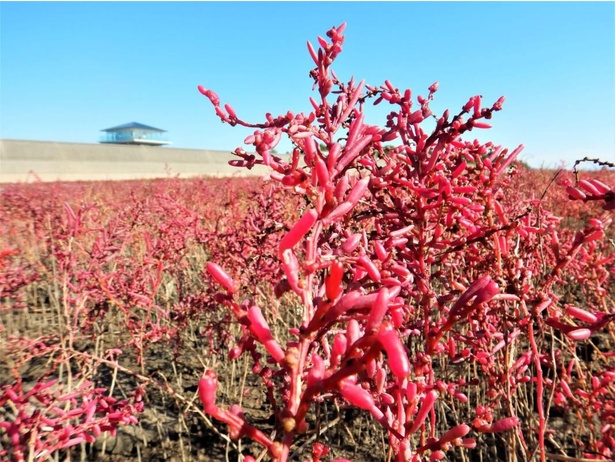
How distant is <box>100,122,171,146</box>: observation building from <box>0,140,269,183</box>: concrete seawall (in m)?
33.3

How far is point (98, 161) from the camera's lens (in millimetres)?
29188

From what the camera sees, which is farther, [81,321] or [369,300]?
[81,321]

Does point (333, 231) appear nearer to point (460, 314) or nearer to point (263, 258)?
point (460, 314)

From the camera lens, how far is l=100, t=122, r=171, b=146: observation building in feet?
207

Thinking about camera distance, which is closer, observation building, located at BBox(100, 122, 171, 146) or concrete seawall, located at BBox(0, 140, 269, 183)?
concrete seawall, located at BBox(0, 140, 269, 183)

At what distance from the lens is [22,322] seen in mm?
3990

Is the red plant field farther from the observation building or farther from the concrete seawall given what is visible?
the observation building

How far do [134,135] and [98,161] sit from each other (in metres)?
37.2

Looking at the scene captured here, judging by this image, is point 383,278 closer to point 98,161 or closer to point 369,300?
point 369,300

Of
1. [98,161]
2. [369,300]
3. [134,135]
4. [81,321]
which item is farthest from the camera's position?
[134,135]

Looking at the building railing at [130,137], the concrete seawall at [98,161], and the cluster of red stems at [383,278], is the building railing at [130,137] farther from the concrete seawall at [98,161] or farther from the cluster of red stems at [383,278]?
the cluster of red stems at [383,278]

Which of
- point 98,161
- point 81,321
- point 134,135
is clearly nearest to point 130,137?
point 134,135

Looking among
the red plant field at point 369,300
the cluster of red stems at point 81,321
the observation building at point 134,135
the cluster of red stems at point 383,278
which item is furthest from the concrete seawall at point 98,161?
the observation building at point 134,135

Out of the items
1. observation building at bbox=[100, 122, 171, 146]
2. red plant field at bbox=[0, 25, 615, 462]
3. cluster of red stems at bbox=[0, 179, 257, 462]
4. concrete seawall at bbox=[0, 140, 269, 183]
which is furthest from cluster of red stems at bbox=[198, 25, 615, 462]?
observation building at bbox=[100, 122, 171, 146]
